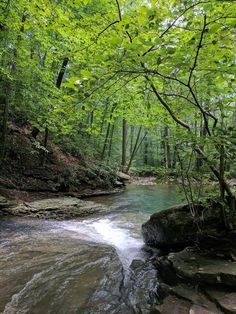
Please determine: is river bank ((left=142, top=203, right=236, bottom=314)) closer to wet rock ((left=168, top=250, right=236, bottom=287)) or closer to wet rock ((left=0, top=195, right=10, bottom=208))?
wet rock ((left=168, top=250, right=236, bottom=287))

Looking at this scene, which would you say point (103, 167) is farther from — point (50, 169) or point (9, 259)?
point (9, 259)

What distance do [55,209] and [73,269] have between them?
4.45 metres

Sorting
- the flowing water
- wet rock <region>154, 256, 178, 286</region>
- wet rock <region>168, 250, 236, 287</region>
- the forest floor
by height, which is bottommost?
the flowing water

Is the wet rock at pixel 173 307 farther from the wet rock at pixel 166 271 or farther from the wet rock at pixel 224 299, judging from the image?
→ the wet rock at pixel 166 271

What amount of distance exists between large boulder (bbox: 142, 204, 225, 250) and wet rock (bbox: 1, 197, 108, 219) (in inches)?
144

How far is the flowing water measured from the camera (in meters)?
3.48

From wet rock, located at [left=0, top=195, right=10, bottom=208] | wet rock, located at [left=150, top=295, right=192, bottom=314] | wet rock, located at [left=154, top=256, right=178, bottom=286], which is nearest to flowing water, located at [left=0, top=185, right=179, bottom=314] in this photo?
wet rock, located at [left=154, top=256, right=178, bottom=286]

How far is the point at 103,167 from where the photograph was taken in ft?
51.3

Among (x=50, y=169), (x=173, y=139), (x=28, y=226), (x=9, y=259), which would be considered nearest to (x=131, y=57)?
(x=173, y=139)

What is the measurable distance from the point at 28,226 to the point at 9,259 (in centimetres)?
238

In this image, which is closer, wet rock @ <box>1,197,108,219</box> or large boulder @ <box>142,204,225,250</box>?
large boulder @ <box>142,204,225,250</box>

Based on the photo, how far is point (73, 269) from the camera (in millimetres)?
4535

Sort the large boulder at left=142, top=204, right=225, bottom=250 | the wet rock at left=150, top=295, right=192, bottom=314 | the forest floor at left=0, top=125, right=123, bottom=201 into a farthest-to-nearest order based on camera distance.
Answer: the forest floor at left=0, top=125, right=123, bottom=201, the large boulder at left=142, top=204, right=225, bottom=250, the wet rock at left=150, top=295, right=192, bottom=314

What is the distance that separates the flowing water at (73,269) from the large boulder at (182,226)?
0.46 meters
